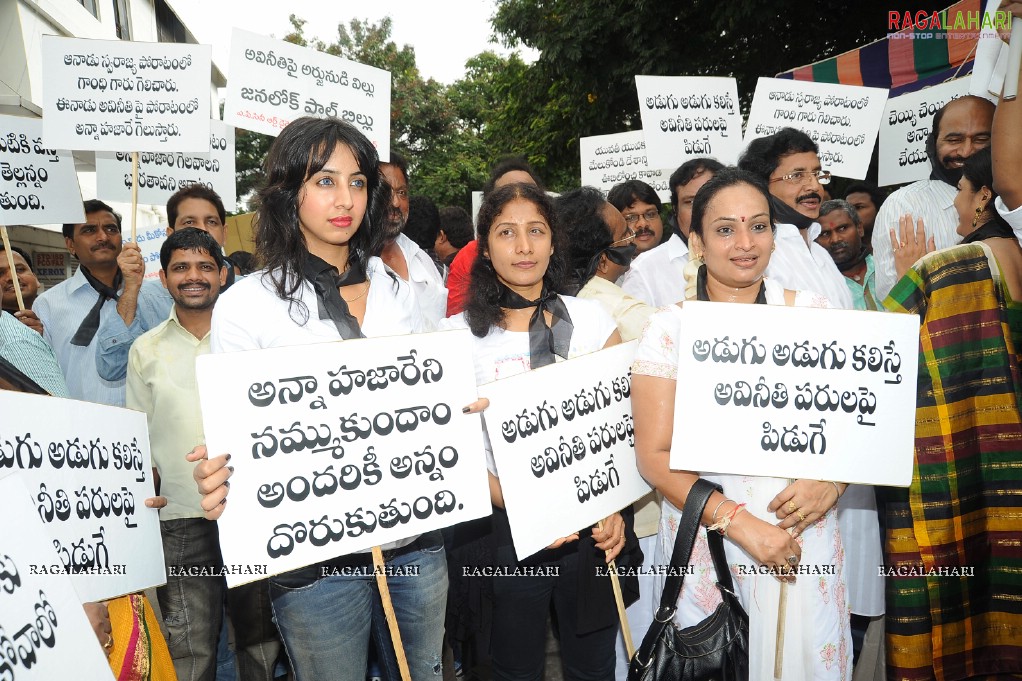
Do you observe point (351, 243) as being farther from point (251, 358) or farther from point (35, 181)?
point (35, 181)

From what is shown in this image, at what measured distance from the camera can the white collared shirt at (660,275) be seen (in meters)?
4.20

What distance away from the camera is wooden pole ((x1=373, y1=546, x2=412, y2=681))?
2.15 metres

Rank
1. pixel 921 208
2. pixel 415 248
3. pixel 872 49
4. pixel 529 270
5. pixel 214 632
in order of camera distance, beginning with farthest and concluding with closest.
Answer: pixel 872 49
pixel 415 248
pixel 921 208
pixel 214 632
pixel 529 270

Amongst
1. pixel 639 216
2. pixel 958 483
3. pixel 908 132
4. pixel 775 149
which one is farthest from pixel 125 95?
pixel 908 132

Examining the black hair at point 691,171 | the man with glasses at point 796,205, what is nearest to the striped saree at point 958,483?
the man with glasses at point 796,205

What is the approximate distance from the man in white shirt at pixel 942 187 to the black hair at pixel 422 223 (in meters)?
3.05

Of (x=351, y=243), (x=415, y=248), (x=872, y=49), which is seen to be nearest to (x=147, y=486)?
(x=351, y=243)

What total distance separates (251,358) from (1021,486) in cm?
293

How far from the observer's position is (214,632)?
3496mm

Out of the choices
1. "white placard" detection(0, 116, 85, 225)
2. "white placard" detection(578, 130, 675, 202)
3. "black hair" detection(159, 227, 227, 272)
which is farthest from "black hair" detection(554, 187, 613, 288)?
"white placard" detection(578, 130, 675, 202)

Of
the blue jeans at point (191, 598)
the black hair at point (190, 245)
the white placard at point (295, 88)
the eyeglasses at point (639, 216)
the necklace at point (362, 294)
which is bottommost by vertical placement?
the blue jeans at point (191, 598)

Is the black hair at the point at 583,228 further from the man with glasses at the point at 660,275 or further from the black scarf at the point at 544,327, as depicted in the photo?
the black scarf at the point at 544,327

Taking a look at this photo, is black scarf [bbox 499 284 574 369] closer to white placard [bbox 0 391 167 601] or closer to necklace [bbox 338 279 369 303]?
necklace [bbox 338 279 369 303]

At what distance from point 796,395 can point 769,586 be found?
0.61m
